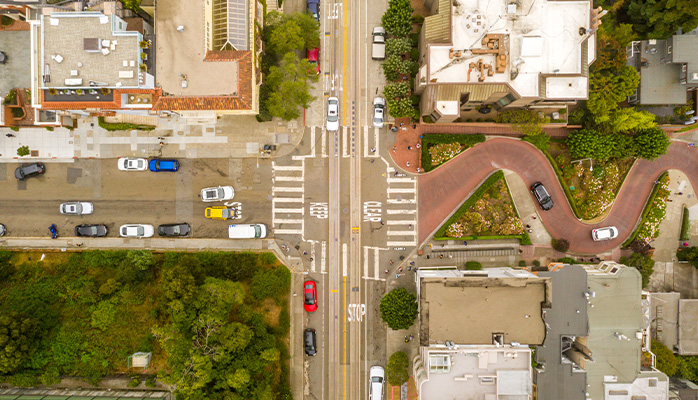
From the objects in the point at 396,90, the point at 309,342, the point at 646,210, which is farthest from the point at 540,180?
the point at 309,342

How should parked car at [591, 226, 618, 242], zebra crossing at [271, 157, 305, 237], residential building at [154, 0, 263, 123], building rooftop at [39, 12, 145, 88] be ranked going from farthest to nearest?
zebra crossing at [271, 157, 305, 237]
parked car at [591, 226, 618, 242]
residential building at [154, 0, 263, 123]
building rooftop at [39, 12, 145, 88]

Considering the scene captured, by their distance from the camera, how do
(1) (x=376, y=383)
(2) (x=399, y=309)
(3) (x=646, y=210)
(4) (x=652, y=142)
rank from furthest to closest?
(3) (x=646, y=210) → (1) (x=376, y=383) → (4) (x=652, y=142) → (2) (x=399, y=309)

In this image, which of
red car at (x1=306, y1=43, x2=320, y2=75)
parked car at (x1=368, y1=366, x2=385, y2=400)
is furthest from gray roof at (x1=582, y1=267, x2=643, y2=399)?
red car at (x1=306, y1=43, x2=320, y2=75)

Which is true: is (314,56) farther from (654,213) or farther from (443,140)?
(654,213)

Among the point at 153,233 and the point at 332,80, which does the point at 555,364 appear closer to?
the point at 332,80

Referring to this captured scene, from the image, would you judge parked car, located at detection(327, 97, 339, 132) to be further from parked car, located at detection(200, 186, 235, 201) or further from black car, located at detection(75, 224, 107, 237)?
black car, located at detection(75, 224, 107, 237)

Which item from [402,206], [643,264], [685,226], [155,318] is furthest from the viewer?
[402,206]
